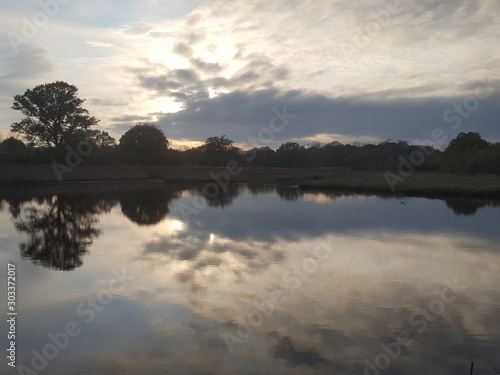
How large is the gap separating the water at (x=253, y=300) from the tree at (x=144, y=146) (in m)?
54.3

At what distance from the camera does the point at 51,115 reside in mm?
50312

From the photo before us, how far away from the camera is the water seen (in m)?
5.68

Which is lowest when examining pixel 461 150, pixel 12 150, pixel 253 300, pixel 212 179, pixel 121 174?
pixel 253 300

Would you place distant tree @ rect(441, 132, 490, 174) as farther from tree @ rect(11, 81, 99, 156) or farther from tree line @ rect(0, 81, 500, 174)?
tree @ rect(11, 81, 99, 156)

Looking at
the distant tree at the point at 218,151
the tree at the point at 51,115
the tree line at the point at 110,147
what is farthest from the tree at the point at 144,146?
the distant tree at the point at 218,151

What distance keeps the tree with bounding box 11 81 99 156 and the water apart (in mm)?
37087

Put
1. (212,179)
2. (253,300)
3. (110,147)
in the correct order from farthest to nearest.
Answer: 1. (110,147)
2. (212,179)
3. (253,300)

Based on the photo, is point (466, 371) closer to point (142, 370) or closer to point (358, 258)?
point (142, 370)

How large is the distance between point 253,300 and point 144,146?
65430mm

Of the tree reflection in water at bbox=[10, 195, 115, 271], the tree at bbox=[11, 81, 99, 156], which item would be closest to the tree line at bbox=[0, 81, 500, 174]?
the tree at bbox=[11, 81, 99, 156]

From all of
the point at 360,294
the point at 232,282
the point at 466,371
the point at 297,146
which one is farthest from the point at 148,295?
the point at 297,146

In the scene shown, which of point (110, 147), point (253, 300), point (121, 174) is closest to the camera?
point (253, 300)

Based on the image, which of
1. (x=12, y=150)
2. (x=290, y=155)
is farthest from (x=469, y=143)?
(x=12, y=150)

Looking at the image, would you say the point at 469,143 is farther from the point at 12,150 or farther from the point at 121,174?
the point at 12,150
